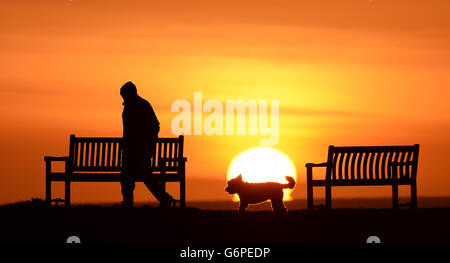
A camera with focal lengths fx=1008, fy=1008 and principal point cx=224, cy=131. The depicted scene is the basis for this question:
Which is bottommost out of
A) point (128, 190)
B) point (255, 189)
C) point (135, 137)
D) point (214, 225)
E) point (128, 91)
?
point (214, 225)

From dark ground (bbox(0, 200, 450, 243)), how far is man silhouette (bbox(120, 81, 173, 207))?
49 centimetres

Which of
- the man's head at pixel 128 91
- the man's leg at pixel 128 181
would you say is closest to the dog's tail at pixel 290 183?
the man's leg at pixel 128 181

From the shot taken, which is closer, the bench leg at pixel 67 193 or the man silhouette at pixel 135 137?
the man silhouette at pixel 135 137

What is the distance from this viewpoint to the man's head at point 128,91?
1573cm

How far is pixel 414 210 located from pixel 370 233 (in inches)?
128

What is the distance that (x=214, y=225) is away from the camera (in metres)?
13.5

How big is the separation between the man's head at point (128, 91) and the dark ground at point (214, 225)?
1767mm

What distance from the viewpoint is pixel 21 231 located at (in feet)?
43.0

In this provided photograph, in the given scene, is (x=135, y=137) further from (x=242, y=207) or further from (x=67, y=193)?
(x=242, y=207)

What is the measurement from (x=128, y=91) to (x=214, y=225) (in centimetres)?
326

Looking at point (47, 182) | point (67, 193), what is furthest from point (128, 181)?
point (47, 182)

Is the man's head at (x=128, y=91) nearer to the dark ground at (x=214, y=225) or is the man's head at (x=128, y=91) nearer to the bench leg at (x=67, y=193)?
the dark ground at (x=214, y=225)

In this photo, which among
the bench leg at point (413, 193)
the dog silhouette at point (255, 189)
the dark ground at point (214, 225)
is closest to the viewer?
the dark ground at point (214, 225)
